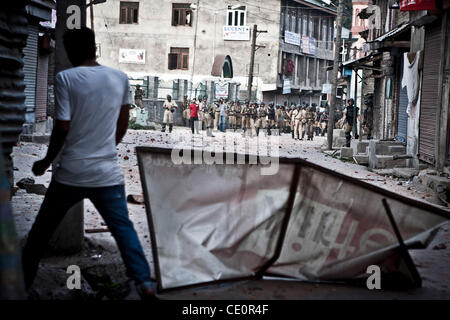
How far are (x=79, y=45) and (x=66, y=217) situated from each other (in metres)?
2.00

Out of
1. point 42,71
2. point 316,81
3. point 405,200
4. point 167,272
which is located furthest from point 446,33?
point 316,81

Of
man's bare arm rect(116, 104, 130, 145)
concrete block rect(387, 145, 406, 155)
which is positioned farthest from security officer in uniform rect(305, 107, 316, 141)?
man's bare arm rect(116, 104, 130, 145)

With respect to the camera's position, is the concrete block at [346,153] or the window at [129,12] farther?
the window at [129,12]

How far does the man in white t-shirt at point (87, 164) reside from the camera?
15.2 feet

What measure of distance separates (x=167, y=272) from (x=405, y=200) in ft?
6.04

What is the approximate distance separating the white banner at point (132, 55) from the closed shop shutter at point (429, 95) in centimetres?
3635

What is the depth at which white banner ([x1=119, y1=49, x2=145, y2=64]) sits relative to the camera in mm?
51906

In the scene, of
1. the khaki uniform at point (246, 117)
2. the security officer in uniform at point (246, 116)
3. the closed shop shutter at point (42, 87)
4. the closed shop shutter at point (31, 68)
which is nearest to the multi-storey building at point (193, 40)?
the security officer in uniform at point (246, 116)

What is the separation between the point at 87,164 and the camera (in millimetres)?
4637

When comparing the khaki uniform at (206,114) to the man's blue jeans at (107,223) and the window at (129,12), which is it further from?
the man's blue jeans at (107,223)

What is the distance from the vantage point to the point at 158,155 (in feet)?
16.7

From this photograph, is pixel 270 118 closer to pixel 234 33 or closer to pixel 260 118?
pixel 260 118

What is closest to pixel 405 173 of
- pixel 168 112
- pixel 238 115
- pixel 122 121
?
pixel 122 121
